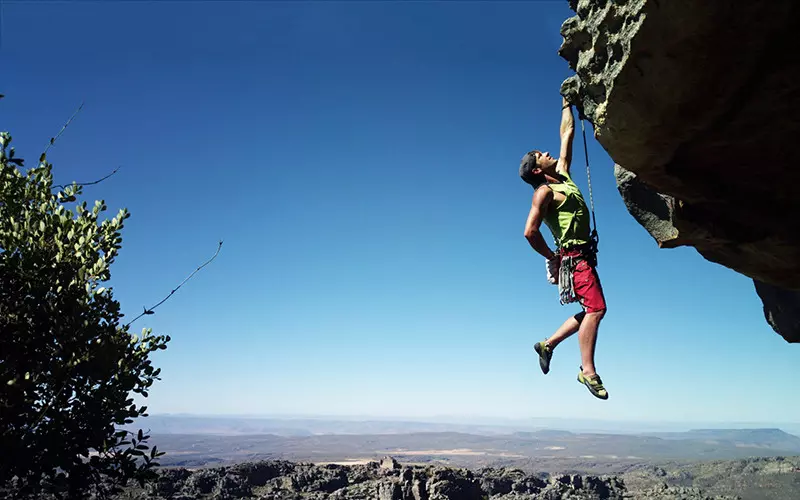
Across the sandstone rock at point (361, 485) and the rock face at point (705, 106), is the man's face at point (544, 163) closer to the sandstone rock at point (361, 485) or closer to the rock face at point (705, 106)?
the rock face at point (705, 106)

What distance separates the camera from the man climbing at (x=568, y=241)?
21.3 feet

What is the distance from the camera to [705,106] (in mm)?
5137

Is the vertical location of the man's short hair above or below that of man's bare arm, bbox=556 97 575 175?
→ below

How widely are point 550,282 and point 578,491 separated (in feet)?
200

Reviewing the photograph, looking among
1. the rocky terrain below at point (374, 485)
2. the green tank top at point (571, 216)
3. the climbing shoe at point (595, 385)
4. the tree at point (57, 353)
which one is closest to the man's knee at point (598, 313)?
Answer: the climbing shoe at point (595, 385)

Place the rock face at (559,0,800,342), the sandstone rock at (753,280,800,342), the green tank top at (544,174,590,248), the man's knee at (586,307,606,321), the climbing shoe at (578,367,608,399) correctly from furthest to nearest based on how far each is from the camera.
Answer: the sandstone rock at (753,280,800,342) < the green tank top at (544,174,590,248) < the man's knee at (586,307,606,321) < the climbing shoe at (578,367,608,399) < the rock face at (559,0,800,342)

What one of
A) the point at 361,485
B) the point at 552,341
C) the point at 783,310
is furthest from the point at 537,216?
the point at 361,485

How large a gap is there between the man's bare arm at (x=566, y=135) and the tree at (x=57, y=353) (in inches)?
309

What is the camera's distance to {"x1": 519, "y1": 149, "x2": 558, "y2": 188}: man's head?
672 cm

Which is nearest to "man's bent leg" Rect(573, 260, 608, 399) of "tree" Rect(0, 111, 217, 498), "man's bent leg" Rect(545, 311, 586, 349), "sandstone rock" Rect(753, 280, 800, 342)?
"man's bent leg" Rect(545, 311, 586, 349)

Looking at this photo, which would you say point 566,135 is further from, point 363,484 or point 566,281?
point 363,484

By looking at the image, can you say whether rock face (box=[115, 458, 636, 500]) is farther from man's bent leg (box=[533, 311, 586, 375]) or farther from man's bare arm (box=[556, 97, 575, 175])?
man's bare arm (box=[556, 97, 575, 175])

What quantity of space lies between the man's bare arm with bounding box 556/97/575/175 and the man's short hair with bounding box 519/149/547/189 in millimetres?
631

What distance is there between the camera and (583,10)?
5.62 meters
